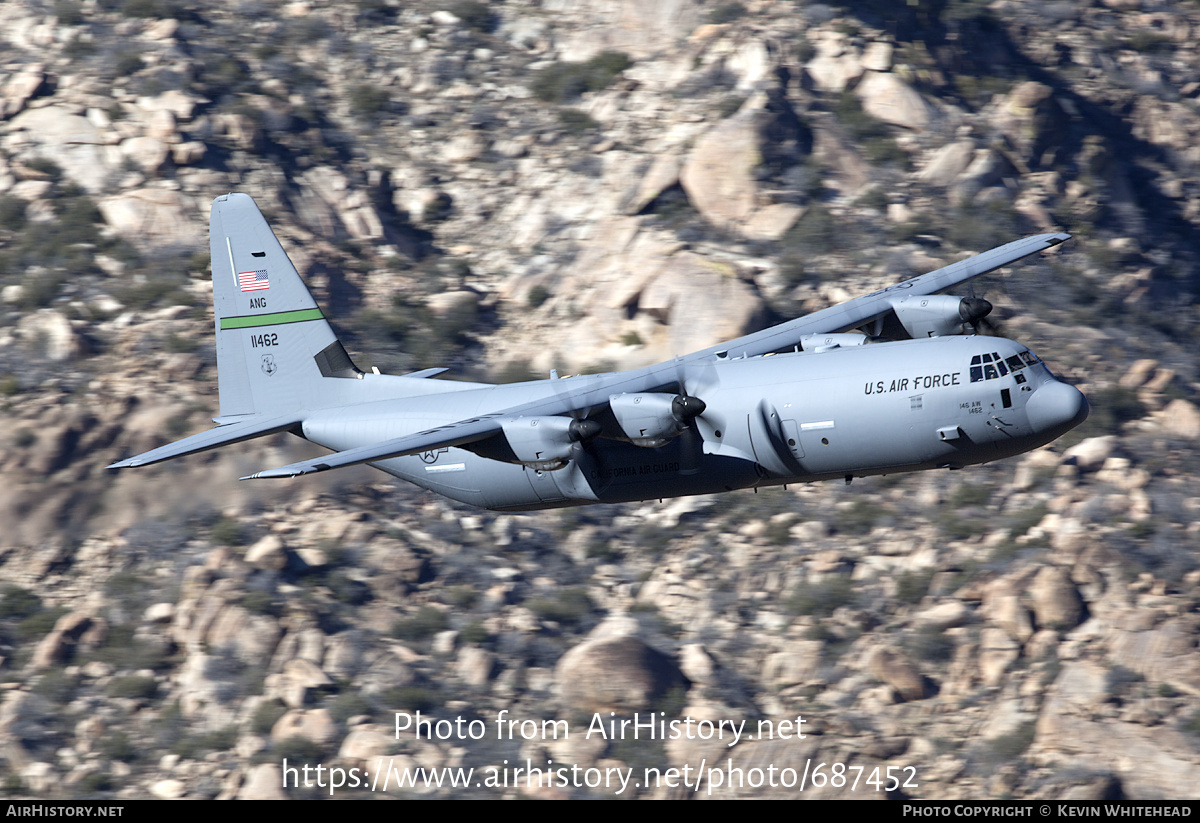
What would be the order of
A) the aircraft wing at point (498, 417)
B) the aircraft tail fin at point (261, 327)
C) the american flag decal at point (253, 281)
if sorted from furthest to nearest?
1. the american flag decal at point (253, 281)
2. the aircraft tail fin at point (261, 327)
3. the aircraft wing at point (498, 417)

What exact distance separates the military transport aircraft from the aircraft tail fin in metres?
0.56

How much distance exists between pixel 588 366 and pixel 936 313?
14.6 m

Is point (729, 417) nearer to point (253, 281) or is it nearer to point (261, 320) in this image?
point (261, 320)

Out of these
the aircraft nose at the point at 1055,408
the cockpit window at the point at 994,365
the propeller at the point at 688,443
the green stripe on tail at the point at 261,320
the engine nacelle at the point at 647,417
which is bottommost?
the green stripe on tail at the point at 261,320

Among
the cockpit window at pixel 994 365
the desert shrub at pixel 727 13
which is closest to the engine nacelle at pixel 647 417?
the cockpit window at pixel 994 365

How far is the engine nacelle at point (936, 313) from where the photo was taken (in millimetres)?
28781

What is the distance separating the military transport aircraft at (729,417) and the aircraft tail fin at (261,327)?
565 millimetres

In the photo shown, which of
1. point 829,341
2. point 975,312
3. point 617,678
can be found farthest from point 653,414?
point 617,678

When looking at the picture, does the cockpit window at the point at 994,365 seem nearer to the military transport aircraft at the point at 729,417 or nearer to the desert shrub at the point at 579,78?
the military transport aircraft at the point at 729,417

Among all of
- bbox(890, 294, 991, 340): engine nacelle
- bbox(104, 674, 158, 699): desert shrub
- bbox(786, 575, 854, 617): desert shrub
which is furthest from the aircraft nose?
bbox(104, 674, 158, 699): desert shrub

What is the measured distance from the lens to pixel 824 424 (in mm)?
A: 25234

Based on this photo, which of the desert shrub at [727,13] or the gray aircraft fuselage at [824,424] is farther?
the desert shrub at [727,13]

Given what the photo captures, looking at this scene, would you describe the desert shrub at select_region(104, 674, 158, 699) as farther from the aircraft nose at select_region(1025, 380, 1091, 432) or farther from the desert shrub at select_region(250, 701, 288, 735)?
the aircraft nose at select_region(1025, 380, 1091, 432)
